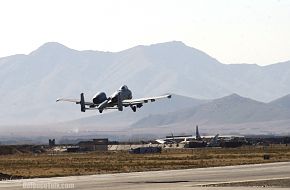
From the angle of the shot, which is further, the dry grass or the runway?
the dry grass

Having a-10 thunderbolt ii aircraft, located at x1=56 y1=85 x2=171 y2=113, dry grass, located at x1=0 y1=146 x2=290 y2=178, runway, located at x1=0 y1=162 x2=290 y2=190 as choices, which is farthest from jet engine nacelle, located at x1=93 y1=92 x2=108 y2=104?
runway, located at x1=0 y1=162 x2=290 y2=190

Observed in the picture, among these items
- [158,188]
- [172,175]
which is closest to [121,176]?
[172,175]

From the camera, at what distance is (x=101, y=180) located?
7569 cm

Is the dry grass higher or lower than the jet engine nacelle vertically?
lower

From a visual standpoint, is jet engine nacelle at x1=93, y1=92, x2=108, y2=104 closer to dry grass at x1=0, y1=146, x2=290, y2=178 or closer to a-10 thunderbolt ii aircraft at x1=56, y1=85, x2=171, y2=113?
a-10 thunderbolt ii aircraft at x1=56, y1=85, x2=171, y2=113

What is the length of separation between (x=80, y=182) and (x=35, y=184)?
13.8 ft

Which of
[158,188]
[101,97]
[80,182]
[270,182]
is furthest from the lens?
[101,97]

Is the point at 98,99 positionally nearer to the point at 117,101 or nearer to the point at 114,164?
the point at 117,101

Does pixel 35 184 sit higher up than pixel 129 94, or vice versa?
pixel 129 94

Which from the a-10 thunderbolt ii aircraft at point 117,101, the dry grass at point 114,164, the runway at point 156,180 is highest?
the a-10 thunderbolt ii aircraft at point 117,101

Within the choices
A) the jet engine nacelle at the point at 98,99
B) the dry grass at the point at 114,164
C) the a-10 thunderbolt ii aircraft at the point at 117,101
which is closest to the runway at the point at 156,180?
the dry grass at the point at 114,164

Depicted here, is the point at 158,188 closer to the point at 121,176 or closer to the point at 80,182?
the point at 80,182

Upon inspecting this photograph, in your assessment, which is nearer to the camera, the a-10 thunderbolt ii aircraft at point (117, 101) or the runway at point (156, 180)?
the runway at point (156, 180)

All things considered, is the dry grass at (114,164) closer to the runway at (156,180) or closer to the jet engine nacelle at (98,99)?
the jet engine nacelle at (98,99)
